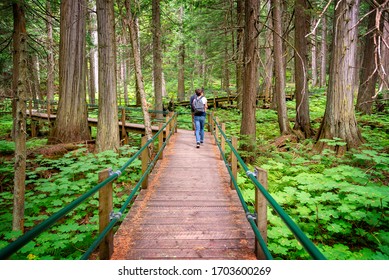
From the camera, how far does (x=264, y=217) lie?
2.87 metres

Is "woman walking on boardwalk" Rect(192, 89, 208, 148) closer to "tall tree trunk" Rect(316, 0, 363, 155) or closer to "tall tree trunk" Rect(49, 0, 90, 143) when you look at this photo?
"tall tree trunk" Rect(316, 0, 363, 155)

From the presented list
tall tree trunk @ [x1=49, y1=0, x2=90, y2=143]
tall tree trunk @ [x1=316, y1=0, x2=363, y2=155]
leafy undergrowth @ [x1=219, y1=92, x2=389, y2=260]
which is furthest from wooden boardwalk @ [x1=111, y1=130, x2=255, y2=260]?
tall tree trunk @ [x1=49, y1=0, x2=90, y2=143]

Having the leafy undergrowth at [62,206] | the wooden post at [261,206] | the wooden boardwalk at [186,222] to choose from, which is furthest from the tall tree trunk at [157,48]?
the wooden post at [261,206]

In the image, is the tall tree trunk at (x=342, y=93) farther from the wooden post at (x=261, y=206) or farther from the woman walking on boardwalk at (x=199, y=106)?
the wooden post at (x=261, y=206)

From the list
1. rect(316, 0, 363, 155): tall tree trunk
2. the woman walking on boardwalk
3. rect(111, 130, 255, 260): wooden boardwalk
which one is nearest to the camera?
rect(111, 130, 255, 260): wooden boardwalk

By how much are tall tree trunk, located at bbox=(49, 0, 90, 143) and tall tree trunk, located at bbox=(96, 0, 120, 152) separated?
2.69 m

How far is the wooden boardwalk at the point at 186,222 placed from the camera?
122 inches

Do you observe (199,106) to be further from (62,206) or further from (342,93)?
(62,206)

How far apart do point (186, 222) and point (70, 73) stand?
390 inches

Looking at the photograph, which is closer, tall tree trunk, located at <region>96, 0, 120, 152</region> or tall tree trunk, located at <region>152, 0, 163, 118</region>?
tall tree trunk, located at <region>96, 0, 120, 152</region>

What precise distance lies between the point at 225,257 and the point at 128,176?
5.65 meters

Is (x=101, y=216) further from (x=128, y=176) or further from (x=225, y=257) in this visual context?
(x=128, y=176)

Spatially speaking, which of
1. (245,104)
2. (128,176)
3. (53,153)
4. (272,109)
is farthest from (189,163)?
(272,109)

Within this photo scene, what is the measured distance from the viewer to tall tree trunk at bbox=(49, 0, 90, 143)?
36.2 ft
